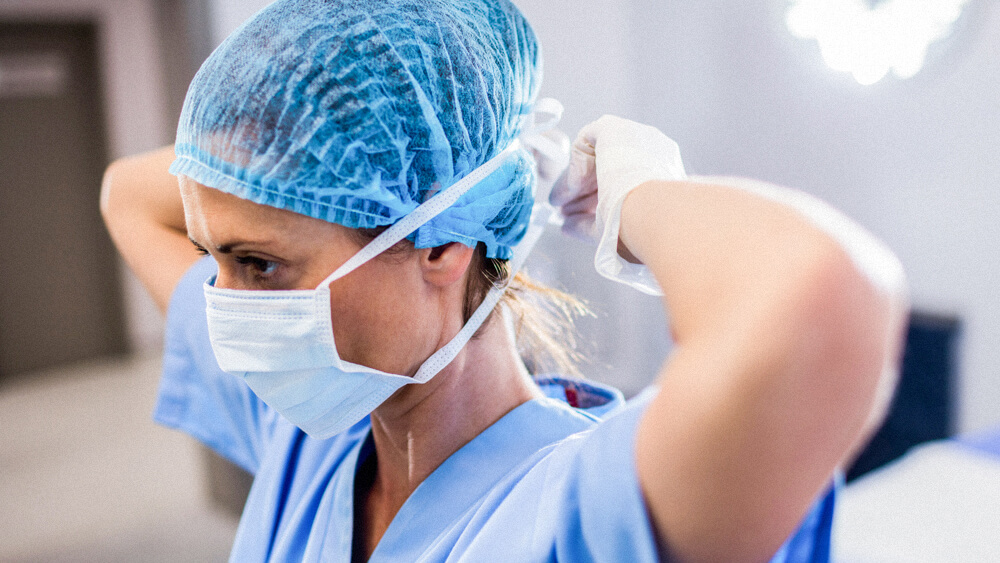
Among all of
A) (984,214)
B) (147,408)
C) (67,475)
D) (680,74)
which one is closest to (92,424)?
(147,408)

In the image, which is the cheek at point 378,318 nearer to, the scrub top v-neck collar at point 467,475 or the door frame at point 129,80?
the scrub top v-neck collar at point 467,475

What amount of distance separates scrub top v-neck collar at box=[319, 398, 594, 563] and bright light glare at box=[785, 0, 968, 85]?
1.30 meters

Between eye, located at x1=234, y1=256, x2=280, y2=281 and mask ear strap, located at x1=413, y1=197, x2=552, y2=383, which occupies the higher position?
eye, located at x1=234, y1=256, x2=280, y2=281

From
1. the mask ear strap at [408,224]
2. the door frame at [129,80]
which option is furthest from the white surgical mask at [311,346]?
the door frame at [129,80]

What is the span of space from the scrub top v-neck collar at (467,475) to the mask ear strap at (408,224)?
0.28 metres

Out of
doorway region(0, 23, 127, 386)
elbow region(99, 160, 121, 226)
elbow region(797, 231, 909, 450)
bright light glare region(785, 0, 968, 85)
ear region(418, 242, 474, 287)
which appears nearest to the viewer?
elbow region(797, 231, 909, 450)

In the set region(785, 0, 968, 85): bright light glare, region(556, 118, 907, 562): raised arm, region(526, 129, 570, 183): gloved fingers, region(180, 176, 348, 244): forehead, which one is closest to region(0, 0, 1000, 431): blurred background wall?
region(785, 0, 968, 85): bright light glare

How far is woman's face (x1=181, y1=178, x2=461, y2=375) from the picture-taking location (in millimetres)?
708

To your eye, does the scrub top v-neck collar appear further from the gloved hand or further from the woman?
the gloved hand

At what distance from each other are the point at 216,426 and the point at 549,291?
24.8 inches

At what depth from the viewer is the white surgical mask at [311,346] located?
73 centimetres

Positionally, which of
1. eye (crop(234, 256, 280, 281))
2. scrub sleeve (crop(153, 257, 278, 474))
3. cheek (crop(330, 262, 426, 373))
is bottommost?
scrub sleeve (crop(153, 257, 278, 474))

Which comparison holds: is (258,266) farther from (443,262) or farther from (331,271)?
(443,262)

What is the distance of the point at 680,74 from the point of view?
6.03ft
